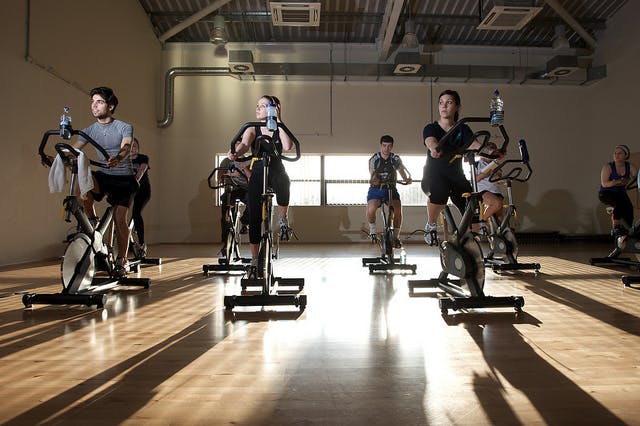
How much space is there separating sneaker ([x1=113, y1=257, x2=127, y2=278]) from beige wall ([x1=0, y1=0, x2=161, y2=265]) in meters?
2.26

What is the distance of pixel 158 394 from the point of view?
1313 mm

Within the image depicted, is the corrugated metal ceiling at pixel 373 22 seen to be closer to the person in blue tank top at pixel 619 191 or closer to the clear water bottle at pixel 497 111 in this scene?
the person in blue tank top at pixel 619 191

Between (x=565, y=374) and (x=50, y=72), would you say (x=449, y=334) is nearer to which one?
(x=565, y=374)

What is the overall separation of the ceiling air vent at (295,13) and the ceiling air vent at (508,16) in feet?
9.25

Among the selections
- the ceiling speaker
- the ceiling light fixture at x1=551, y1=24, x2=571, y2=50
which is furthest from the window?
the ceiling light fixture at x1=551, y1=24, x2=571, y2=50

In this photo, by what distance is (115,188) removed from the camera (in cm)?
320

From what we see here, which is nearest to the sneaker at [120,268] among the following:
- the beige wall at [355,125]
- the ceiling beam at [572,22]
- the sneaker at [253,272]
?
the sneaker at [253,272]

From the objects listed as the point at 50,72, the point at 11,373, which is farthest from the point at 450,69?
the point at 11,373

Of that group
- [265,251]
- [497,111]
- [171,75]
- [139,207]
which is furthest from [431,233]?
[171,75]

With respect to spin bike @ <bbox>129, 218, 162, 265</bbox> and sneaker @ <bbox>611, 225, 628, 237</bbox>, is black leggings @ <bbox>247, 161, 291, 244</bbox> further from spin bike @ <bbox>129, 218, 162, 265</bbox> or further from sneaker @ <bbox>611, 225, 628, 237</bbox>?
sneaker @ <bbox>611, 225, 628, 237</bbox>

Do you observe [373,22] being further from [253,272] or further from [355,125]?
[253,272]

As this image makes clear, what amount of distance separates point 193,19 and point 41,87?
12.5 ft

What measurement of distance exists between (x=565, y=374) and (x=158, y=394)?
1.32 m

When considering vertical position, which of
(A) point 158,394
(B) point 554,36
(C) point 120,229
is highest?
(B) point 554,36
